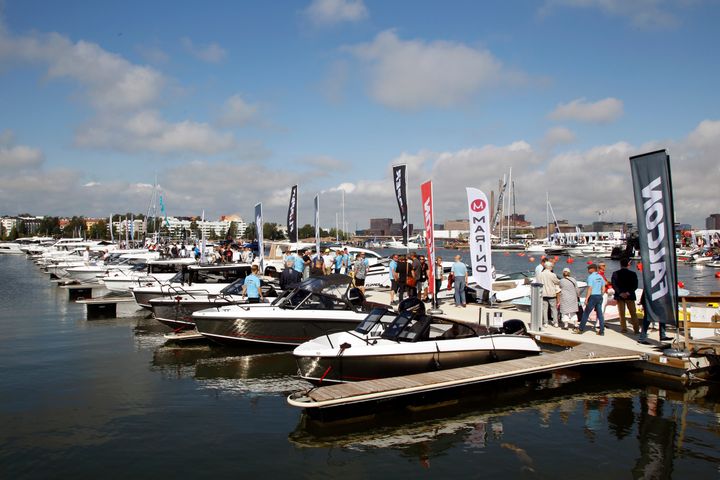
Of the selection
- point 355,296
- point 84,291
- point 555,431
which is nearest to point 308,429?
point 555,431

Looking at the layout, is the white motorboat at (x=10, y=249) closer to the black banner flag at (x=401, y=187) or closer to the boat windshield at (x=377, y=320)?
the black banner flag at (x=401, y=187)

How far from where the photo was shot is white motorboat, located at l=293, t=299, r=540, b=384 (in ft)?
33.3

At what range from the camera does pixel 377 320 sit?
11.2m

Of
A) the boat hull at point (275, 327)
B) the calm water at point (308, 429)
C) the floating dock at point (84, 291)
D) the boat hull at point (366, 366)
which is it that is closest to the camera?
the calm water at point (308, 429)

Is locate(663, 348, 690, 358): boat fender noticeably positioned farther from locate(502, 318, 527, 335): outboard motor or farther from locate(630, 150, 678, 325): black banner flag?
locate(502, 318, 527, 335): outboard motor

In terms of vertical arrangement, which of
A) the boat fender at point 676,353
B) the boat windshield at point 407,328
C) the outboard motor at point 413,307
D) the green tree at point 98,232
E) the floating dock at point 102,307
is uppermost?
the green tree at point 98,232

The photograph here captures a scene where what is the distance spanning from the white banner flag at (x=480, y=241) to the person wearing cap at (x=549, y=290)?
4.89 feet

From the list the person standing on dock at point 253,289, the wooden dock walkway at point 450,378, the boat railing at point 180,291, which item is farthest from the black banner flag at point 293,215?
the wooden dock walkway at point 450,378

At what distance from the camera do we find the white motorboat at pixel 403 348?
33.3ft

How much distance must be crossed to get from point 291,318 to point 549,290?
6815 millimetres

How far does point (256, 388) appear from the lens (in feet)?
37.7

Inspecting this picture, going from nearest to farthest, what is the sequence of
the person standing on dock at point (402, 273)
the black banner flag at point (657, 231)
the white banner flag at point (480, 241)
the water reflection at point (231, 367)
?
the black banner flag at point (657, 231) < the water reflection at point (231, 367) < the white banner flag at point (480, 241) < the person standing on dock at point (402, 273)

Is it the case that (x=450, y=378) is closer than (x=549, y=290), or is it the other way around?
(x=450, y=378)

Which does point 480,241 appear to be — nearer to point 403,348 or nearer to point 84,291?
point 403,348
